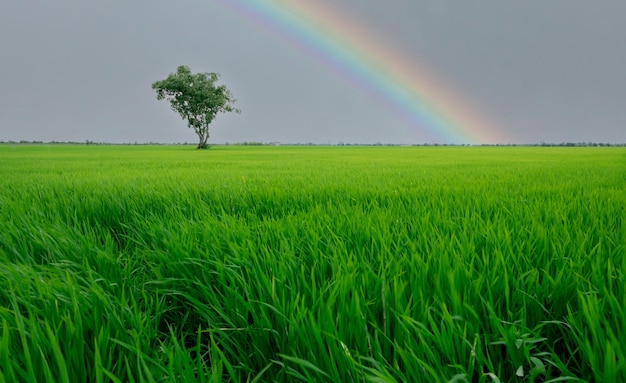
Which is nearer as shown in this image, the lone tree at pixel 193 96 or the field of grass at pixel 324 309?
the field of grass at pixel 324 309

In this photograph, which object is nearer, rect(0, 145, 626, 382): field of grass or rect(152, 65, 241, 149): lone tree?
rect(0, 145, 626, 382): field of grass

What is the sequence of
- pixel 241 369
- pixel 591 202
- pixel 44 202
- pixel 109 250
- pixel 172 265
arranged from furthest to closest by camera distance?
pixel 44 202 < pixel 591 202 < pixel 109 250 < pixel 172 265 < pixel 241 369

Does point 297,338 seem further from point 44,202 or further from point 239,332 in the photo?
point 44,202

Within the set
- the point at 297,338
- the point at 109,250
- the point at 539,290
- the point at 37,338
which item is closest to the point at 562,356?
the point at 539,290

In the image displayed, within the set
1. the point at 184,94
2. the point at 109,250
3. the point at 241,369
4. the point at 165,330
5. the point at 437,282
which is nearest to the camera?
the point at 241,369

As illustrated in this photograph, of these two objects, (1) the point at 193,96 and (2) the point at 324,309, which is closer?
(2) the point at 324,309

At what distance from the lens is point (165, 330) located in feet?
4.32

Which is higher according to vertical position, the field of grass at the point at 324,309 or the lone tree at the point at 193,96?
the lone tree at the point at 193,96

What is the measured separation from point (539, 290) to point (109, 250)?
172cm

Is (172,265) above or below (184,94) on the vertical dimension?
below

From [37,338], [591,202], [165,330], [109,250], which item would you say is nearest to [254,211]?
[109,250]

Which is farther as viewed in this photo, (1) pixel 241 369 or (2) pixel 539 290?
(2) pixel 539 290

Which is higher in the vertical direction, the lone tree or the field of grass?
the lone tree

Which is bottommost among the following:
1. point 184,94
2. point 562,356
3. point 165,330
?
point 165,330
